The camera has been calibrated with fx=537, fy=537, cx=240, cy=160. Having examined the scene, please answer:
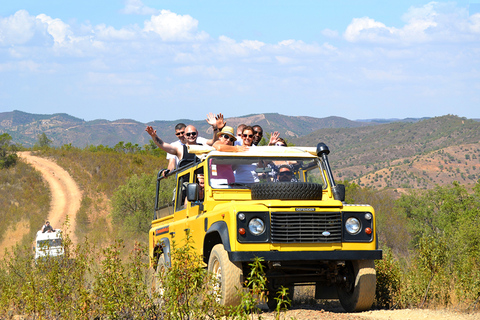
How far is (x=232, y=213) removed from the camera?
20.6ft

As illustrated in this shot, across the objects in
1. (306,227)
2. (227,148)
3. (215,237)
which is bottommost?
(215,237)

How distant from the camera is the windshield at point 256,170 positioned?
7.52 m

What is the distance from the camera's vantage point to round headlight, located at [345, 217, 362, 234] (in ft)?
21.7

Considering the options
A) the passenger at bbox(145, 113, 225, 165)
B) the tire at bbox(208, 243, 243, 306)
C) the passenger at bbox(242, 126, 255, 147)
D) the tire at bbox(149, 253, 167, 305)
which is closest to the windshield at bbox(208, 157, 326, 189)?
the passenger at bbox(242, 126, 255, 147)

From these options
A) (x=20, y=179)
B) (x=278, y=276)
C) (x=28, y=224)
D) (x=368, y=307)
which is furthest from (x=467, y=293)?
(x=20, y=179)

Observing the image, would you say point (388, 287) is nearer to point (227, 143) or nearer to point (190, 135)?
point (227, 143)

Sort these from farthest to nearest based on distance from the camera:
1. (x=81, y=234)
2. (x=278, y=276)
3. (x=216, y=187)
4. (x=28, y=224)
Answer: (x=28, y=224)
(x=81, y=234)
(x=216, y=187)
(x=278, y=276)

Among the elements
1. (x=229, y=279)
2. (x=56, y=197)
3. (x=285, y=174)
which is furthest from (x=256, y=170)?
(x=56, y=197)

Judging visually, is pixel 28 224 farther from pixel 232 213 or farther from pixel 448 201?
pixel 232 213

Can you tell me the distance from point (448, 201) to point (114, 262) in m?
16.8

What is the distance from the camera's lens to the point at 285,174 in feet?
26.0

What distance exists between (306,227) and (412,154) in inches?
3966

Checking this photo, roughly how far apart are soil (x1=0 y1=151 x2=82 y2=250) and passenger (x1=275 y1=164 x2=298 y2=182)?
18947 millimetres

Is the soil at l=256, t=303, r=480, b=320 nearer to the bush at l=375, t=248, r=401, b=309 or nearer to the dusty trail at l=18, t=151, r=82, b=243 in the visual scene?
the bush at l=375, t=248, r=401, b=309
